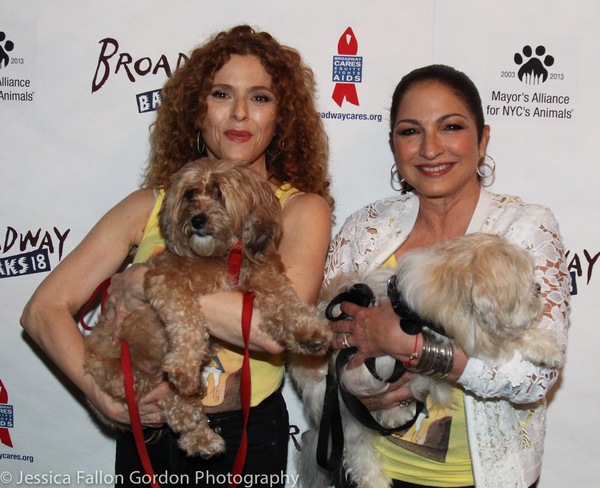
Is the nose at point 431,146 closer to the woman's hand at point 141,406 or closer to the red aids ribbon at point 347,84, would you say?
the red aids ribbon at point 347,84

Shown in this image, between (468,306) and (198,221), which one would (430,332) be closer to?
(468,306)

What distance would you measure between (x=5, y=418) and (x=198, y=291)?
2291 mm

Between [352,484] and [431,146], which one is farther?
[352,484]

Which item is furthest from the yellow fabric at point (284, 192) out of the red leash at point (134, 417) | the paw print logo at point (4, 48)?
the paw print logo at point (4, 48)

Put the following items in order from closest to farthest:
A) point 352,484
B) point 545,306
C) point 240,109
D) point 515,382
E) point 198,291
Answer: point 515,382 → point 545,306 → point 198,291 → point 240,109 → point 352,484

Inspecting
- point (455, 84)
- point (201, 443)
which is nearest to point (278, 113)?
point (455, 84)

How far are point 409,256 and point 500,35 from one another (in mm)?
1780

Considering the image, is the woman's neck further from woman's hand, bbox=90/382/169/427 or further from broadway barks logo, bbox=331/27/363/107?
woman's hand, bbox=90/382/169/427

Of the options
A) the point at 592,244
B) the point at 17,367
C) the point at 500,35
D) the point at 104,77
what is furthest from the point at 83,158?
the point at 592,244

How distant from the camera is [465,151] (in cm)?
226

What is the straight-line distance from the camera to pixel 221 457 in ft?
7.15

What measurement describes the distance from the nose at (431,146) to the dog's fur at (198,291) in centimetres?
74

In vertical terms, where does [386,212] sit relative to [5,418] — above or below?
above

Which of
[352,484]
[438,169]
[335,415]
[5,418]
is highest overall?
[438,169]
